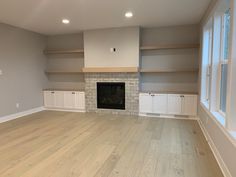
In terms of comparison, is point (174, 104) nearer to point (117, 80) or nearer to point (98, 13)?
point (117, 80)

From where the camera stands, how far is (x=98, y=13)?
400 cm

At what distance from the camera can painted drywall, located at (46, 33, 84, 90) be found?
246 inches

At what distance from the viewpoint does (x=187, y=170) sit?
7.95 feet

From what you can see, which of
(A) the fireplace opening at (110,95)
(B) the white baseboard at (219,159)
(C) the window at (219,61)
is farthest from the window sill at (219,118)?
(A) the fireplace opening at (110,95)

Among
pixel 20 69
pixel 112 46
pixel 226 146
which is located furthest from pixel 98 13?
pixel 226 146

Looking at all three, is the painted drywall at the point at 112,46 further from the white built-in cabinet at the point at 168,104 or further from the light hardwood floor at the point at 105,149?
the light hardwood floor at the point at 105,149

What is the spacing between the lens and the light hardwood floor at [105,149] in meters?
2.42

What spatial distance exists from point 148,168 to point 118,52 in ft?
12.2

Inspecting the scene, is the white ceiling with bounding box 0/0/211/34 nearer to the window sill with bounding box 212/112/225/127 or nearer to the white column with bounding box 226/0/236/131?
the white column with bounding box 226/0/236/131

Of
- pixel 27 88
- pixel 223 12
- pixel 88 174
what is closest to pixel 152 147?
pixel 88 174

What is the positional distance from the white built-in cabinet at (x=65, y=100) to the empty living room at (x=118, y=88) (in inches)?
1.3

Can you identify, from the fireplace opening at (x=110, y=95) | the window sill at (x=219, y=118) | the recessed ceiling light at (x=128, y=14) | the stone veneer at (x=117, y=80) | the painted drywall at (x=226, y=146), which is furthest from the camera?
the fireplace opening at (x=110, y=95)

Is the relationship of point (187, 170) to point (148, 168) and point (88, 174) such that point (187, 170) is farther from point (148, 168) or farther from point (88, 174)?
point (88, 174)

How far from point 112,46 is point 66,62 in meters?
1.94
